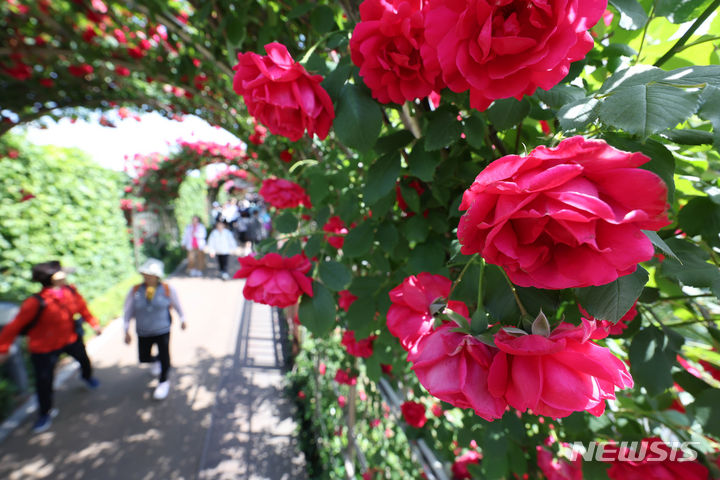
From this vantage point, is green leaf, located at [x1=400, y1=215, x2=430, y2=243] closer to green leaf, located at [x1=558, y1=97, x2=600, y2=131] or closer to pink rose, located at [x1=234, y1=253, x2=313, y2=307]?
pink rose, located at [x1=234, y1=253, x2=313, y2=307]

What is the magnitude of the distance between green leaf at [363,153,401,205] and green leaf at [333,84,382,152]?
11 cm

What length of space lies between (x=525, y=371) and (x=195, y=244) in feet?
27.8

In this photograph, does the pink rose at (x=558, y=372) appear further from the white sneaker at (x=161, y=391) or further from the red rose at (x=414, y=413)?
the white sneaker at (x=161, y=391)

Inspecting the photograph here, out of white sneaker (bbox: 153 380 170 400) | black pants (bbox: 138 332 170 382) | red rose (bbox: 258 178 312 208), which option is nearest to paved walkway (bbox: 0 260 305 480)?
white sneaker (bbox: 153 380 170 400)

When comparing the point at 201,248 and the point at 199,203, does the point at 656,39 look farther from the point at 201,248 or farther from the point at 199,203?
the point at 199,203

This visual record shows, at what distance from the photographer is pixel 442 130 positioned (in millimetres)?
645

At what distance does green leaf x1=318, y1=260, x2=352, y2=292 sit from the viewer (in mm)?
823

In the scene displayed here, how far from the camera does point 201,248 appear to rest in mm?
7953

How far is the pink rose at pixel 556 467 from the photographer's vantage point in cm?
113

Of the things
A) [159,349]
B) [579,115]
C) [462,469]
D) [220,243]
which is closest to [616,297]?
[579,115]

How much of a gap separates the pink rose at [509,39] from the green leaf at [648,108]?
0.26ft

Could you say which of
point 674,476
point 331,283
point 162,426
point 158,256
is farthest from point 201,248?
point 674,476

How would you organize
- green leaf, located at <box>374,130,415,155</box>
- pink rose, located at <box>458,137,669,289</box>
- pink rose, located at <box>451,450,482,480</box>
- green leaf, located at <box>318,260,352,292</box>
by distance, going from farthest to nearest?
pink rose, located at <box>451,450,482,480</box>
green leaf, located at <box>318,260,352,292</box>
green leaf, located at <box>374,130,415,155</box>
pink rose, located at <box>458,137,669,289</box>

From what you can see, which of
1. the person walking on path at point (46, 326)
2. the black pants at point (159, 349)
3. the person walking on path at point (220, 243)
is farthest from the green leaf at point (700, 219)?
the person walking on path at point (220, 243)
